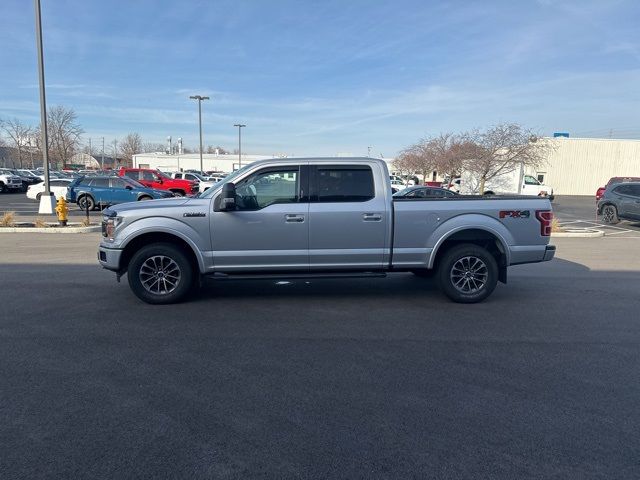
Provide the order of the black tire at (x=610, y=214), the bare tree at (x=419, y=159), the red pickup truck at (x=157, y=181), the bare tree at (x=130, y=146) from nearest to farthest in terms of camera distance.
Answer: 1. the black tire at (x=610, y=214)
2. the red pickup truck at (x=157, y=181)
3. the bare tree at (x=419, y=159)
4. the bare tree at (x=130, y=146)

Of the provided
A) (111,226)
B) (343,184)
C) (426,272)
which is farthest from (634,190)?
(111,226)

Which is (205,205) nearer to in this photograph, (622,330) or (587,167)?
(622,330)

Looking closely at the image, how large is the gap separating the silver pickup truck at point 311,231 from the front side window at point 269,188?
0.5 inches

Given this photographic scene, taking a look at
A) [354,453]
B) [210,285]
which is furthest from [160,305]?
[354,453]

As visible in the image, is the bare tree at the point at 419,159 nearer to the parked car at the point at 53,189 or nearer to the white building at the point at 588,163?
the white building at the point at 588,163

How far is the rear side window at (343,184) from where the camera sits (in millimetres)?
6457

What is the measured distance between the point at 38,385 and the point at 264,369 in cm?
193

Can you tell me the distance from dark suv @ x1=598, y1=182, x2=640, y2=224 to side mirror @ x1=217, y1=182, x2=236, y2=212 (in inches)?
723

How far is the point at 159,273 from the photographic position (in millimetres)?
6395

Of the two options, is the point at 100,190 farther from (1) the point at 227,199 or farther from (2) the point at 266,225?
(2) the point at 266,225

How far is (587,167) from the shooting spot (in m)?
45.2

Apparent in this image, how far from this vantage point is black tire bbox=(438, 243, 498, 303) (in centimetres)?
663

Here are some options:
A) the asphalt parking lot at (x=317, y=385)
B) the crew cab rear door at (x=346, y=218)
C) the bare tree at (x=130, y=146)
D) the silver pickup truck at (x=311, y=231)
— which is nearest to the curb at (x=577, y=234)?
the asphalt parking lot at (x=317, y=385)

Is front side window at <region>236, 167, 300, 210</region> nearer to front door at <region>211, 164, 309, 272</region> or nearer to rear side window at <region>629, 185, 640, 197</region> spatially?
front door at <region>211, 164, 309, 272</region>
